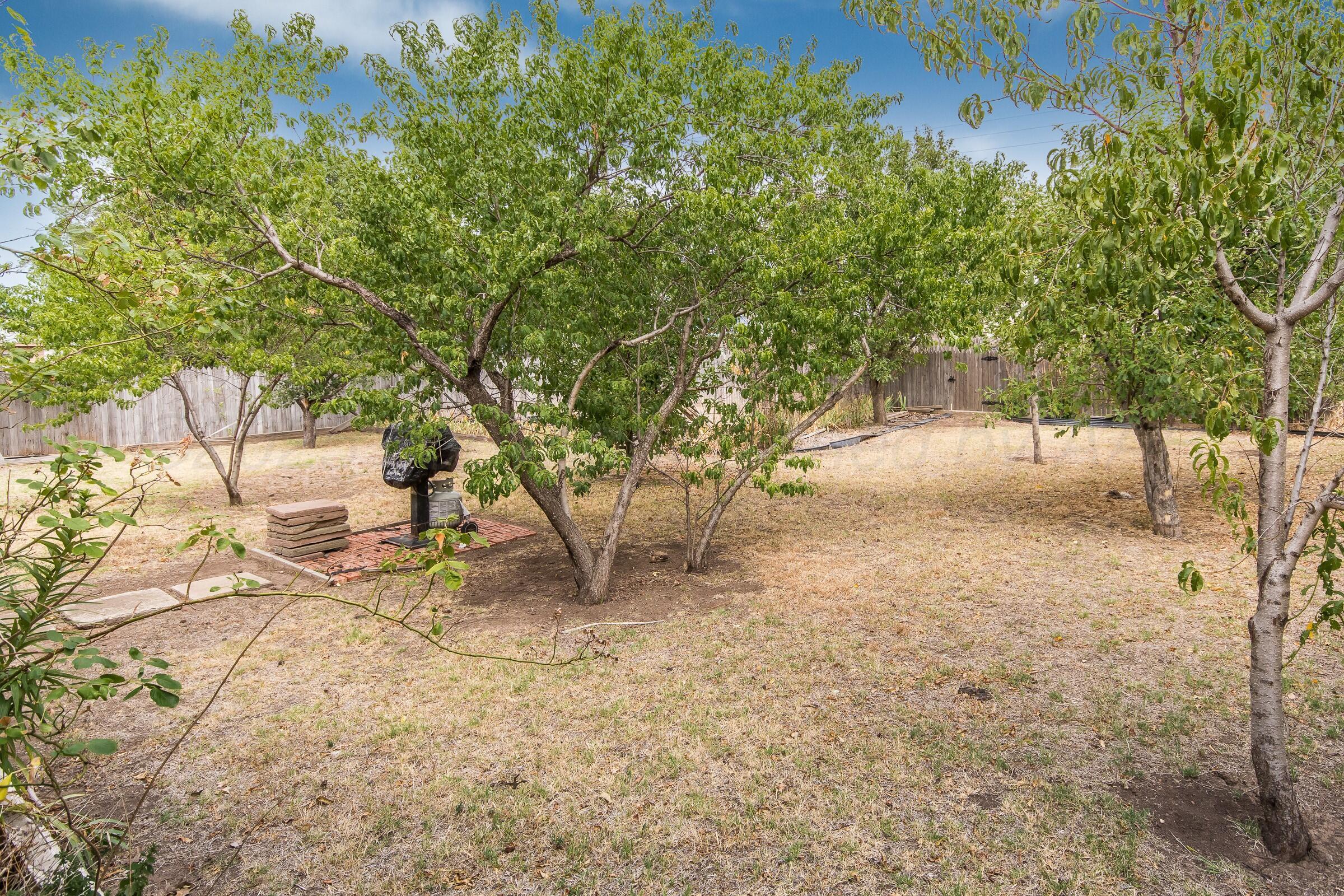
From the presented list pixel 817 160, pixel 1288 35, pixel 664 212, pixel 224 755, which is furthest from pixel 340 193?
pixel 1288 35

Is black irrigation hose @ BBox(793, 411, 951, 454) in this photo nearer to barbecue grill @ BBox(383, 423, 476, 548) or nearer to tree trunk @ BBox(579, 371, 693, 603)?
barbecue grill @ BBox(383, 423, 476, 548)

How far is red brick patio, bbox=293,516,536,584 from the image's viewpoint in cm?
738

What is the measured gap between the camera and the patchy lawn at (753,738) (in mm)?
3215

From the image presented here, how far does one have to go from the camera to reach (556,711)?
461 cm

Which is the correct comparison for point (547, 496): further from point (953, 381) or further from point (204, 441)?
point (953, 381)

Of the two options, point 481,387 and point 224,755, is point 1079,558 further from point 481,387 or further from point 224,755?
point 224,755

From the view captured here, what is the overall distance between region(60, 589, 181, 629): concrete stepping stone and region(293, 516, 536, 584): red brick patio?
126 cm

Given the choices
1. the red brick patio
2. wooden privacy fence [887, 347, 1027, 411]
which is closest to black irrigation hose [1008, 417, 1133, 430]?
wooden privacy fence [887, 347, 1027, 411]

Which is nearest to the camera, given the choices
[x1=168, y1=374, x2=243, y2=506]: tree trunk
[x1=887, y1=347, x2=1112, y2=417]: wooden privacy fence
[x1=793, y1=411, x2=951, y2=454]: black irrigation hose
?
[x1=168, y1=374, x2=243, y2=506]: tree trunk

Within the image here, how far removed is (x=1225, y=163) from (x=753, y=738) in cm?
338

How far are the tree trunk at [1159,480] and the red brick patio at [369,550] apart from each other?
7082 millimetres

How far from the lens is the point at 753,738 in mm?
4215

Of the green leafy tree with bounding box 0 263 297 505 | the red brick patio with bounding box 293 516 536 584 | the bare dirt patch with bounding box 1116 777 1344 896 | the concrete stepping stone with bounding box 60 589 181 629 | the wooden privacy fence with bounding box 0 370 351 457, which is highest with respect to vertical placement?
the green leafy tree with bounding box 0 263 297 505

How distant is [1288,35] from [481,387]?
5.29m
